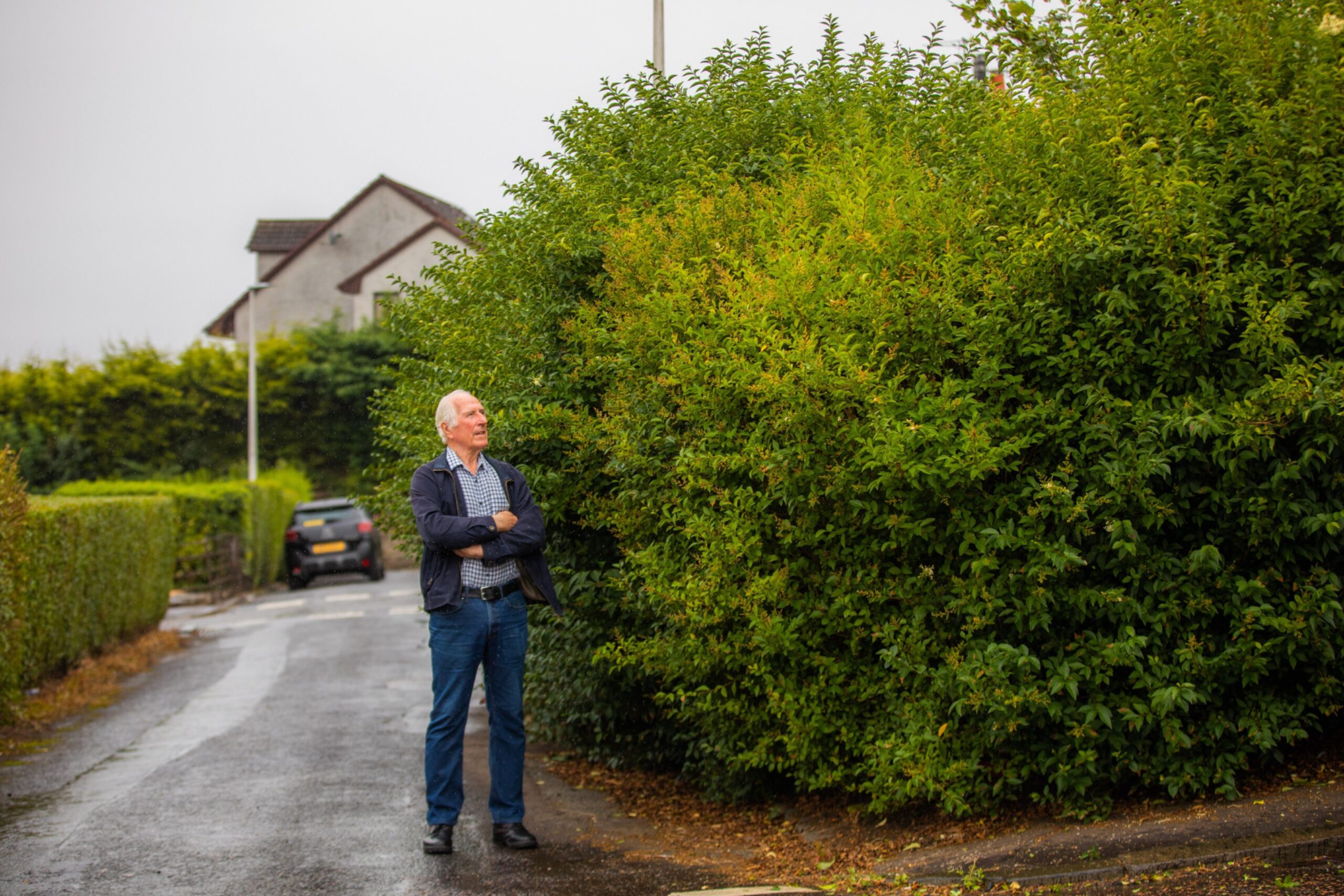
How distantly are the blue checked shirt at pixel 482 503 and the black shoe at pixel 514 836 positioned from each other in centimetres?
106

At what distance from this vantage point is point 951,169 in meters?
5.15

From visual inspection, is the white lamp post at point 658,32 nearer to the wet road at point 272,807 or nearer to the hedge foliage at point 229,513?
the wet road at point 272,807

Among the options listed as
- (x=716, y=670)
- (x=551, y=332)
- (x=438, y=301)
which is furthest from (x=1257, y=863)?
(x=438, y=301)

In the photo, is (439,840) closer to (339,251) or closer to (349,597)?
(349,597)

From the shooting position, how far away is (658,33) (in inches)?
419

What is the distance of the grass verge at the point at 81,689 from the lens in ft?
28.2

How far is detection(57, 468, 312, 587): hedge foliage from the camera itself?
2314 cm

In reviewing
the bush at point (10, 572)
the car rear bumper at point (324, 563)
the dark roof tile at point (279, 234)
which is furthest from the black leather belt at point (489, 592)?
the dark roof tile at point (279, 234)

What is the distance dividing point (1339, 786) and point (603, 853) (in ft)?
9.34

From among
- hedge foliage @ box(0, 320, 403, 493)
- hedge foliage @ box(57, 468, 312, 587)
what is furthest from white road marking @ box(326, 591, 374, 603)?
hedge foliage @ box(0, 320, 403, 493)

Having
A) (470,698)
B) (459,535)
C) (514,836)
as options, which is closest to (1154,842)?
(514,836)

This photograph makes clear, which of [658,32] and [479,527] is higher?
[658,32]

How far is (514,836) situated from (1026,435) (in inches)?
111

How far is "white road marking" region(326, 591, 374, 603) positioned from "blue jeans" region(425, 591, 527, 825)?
642 inches
